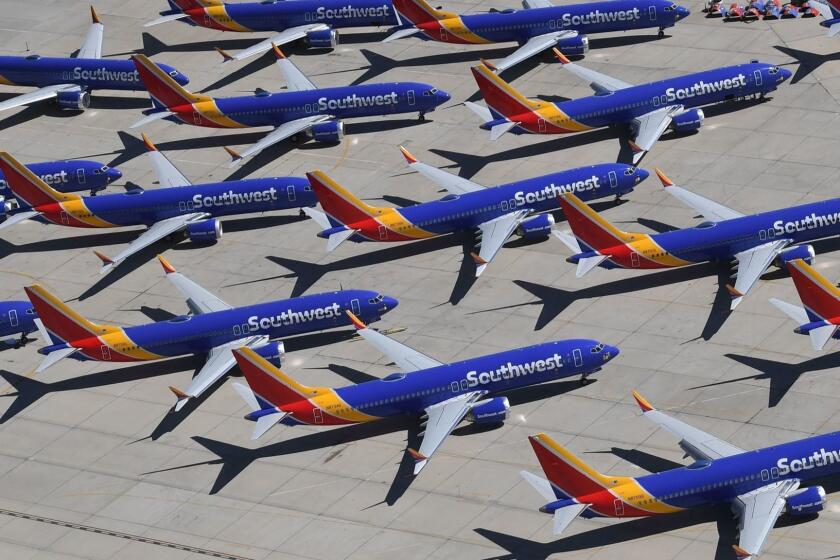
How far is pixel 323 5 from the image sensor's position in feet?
524

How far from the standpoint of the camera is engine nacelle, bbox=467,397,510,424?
373ft

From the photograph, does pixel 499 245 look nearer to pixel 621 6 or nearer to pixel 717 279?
pixel 717 279

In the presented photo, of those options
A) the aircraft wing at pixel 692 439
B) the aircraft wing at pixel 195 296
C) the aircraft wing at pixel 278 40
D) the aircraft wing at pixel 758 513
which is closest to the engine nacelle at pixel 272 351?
the aircraft wing at pixel 195 296

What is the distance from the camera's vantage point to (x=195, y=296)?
127 m

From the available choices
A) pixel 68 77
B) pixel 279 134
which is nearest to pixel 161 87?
pixel 279 134

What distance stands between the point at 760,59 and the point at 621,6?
1243 cm

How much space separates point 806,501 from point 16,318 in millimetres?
53992

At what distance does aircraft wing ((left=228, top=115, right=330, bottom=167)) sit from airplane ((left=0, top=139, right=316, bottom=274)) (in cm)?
618

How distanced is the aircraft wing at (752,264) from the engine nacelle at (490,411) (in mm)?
18090

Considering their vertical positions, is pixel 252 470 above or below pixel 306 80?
below

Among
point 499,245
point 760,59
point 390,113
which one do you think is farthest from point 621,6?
point 499,245

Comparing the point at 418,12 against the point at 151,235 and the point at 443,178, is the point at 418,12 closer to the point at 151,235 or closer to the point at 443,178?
the point at 443,178

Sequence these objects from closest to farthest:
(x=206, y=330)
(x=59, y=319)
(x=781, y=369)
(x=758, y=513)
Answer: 1. (x=758, y=513)
2. (x=781, y=369)
3. (x=59, y=319)
4. (x=206, y=330)

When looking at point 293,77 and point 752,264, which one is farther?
point 293,77
